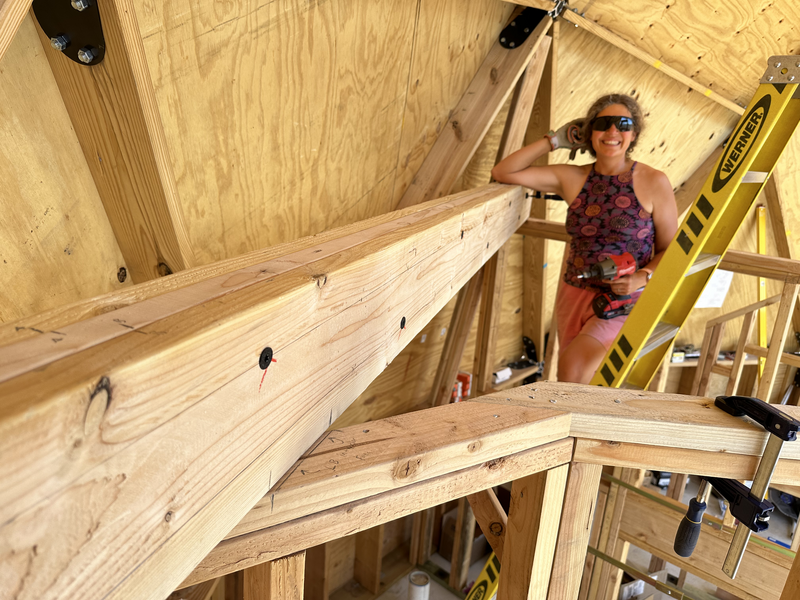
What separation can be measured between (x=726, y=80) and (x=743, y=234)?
Answer: 1738mm

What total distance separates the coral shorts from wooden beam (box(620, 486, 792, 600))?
683 millimetres

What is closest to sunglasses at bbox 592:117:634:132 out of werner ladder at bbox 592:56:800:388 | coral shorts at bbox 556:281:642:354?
werner ladder at bbox 592:56:800:388

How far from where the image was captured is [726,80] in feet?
10.1

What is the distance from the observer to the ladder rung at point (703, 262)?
1.92m

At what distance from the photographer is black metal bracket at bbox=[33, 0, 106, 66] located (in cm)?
106

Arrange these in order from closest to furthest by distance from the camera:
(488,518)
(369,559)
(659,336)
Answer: (488,518), (659,336), (369,559)

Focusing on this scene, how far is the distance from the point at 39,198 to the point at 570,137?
205 cm

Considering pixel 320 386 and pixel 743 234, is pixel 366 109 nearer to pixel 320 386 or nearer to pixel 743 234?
pixel 320 386

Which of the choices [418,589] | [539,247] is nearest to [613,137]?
[539,247]

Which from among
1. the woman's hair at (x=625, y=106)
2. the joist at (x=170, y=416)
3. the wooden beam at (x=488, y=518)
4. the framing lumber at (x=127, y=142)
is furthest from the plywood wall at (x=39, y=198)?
the woman's hair at (x=625, y=106)

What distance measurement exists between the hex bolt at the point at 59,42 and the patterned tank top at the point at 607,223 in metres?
1.94

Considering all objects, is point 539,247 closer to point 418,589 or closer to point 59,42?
point 418,589

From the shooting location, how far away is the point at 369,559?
12.7ft

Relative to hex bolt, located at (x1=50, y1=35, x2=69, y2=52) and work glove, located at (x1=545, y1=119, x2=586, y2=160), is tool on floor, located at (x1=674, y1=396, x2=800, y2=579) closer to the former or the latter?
hex bolt, located at (x1=50, y1=35, x2=69, y2=52)
